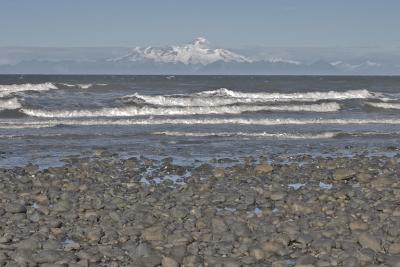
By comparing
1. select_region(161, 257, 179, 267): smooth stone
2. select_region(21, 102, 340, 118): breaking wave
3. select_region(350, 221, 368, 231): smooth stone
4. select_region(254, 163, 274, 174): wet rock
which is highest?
select_region(350, 221, 368, 231): smooth stone

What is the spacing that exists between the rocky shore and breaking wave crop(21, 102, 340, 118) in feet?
56.4

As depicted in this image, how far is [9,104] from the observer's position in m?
35.7

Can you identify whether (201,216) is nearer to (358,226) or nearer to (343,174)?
(358,226)

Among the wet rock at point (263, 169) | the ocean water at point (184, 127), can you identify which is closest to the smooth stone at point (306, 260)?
the wet rock at point (263, 169)

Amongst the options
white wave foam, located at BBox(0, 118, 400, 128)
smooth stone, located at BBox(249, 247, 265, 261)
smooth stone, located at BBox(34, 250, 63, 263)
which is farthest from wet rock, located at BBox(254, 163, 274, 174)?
white wave foam, located at BBox(0, 118, 400, 128)

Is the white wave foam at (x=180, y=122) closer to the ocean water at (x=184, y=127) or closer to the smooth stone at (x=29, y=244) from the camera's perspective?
the ocean water at (x=184, y=127)

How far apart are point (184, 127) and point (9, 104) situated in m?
12.8

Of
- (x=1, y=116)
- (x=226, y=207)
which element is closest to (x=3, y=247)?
(x=226, y=207)

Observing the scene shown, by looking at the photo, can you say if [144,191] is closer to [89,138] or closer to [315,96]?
[89,138]

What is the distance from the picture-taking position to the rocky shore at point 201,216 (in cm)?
857

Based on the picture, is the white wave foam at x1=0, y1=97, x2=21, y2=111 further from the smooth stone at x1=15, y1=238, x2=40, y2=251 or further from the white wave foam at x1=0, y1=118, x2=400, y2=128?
the smooth stone at x1=15, y1=238, x2=40, y2=251

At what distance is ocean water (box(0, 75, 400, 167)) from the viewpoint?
1975 cm

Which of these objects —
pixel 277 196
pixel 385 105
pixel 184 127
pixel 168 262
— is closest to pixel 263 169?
pixel 277 196

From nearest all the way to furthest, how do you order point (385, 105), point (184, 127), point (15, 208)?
point (15, 208) < point (184, 127) < point (385, 105)
